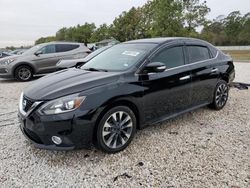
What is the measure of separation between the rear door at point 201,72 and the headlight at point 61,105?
218 centimetres

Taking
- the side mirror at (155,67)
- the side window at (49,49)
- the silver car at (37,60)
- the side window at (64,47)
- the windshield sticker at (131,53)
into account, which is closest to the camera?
the side mirror at (155,67)

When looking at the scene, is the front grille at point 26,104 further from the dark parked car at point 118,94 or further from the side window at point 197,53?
the side window at point 197,53

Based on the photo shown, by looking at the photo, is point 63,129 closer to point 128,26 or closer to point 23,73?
point 23,73

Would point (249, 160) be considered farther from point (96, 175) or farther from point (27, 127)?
point (27, 127)

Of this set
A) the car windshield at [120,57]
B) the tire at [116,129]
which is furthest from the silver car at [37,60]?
the tire at [116,129]

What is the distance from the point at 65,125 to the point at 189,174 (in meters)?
1.56

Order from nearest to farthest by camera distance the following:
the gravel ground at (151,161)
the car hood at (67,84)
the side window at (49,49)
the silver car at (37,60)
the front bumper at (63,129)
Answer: the gravel ground at (151,161)
the front bumper at (63,129)
the car hood at (67,84)
the silver car at (37,60)
the side window at (49,49)

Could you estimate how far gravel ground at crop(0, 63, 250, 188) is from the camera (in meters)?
2.73

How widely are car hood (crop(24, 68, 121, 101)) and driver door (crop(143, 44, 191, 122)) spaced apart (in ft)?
1.94

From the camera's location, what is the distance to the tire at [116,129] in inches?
123

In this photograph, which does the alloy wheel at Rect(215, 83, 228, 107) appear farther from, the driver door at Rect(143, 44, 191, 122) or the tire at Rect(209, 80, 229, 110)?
the driver door at Rect(143, 44, 191, 122)

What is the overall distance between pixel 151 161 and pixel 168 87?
4.03ft

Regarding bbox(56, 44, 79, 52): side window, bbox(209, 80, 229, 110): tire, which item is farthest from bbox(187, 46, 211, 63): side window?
bbox(56, 44, 79, 52): side window

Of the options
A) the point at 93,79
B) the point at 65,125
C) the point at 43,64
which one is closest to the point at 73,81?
the point at 93,79
